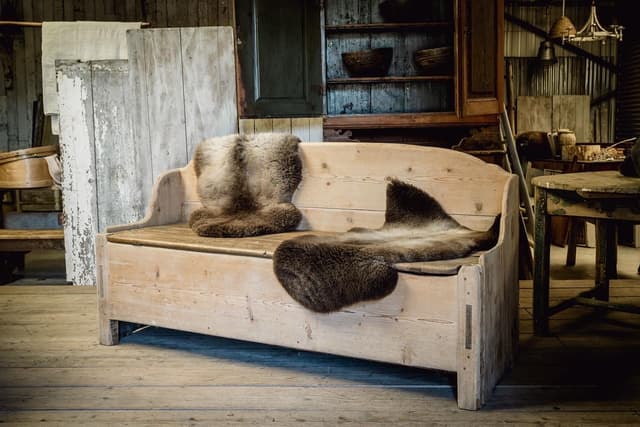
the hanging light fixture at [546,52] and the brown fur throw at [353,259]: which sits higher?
the hanging light fixture at [546,52]

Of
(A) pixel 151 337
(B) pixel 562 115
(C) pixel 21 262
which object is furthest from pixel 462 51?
(B) pixel 562 115

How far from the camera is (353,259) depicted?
7.45ft

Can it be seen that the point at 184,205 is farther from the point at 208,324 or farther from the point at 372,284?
the point at 372,284

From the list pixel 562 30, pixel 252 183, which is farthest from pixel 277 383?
pixel 562 30

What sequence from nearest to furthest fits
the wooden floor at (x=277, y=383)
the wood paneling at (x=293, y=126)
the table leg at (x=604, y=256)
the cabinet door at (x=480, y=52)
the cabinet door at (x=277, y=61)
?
the wooden floor at (x=277, y=383)
the table leg at (x=604, y=256)
the wood paneling at (x=293, y=126)
the cabinet door at (x=277, y=61)
the cabinet door at (x=480, y=52)

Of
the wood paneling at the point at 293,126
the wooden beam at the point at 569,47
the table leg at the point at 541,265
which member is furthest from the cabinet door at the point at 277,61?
the wooden beam at the point at 569,47

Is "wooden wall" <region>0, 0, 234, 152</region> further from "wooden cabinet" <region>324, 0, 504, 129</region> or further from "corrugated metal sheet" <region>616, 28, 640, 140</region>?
"corrugated metal sheet" <region>616, 28, 640, 140</region>

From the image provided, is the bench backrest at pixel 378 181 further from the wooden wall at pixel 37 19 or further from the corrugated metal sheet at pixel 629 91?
the corrugated metal sheet at pixel 629 91

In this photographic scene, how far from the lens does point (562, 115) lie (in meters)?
11.1

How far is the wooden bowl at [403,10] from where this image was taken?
557 centimetres

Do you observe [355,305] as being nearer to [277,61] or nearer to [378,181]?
[378,181]

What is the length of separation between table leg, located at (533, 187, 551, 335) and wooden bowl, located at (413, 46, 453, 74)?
281 cm

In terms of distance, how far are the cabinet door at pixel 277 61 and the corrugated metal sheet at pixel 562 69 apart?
6808 millimetres

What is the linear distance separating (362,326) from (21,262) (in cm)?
345
